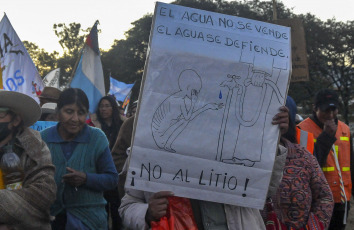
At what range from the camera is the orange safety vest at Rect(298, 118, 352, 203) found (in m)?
4.92

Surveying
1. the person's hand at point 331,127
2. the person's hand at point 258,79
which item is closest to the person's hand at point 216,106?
the person's hand at point 258,79

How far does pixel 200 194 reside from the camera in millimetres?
2328

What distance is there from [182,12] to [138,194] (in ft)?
3.10

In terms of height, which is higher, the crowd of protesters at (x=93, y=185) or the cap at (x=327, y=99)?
the cap at (x=327, y=99)

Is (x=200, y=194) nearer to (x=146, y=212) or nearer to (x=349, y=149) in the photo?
(x=146, y=212)

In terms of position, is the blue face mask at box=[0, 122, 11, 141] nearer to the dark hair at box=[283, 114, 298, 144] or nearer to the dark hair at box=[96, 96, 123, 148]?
the dark hair at box=[283, 114, 298, 144]


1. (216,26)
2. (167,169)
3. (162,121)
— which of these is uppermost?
(216,26)

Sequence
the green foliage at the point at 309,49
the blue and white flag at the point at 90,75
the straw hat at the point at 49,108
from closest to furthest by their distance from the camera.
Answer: the straw hat at the point at 49,108
the blue and white flag at the point at 90,75
the green foliage at the point at 309,49

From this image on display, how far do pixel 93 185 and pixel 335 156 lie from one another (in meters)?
2.60

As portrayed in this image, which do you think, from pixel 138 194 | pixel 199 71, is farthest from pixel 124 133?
pixel 199 71

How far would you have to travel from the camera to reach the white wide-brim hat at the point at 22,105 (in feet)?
9.40

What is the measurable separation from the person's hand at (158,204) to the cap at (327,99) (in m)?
2.95

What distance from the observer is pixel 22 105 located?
2.94 m

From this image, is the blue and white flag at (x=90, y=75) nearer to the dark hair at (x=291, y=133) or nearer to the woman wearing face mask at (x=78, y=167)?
the woman wearing face mask at (x=78, y=167)
